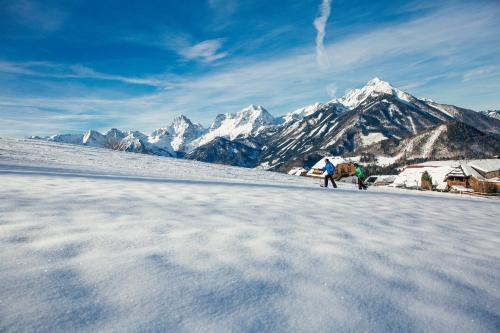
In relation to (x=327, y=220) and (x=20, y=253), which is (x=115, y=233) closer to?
(x=20, y=253)

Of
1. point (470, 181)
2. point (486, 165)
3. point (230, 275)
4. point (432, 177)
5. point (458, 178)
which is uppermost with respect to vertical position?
point (486, 165)

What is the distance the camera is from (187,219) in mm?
4418

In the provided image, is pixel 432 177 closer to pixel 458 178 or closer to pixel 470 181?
pixel 458 178

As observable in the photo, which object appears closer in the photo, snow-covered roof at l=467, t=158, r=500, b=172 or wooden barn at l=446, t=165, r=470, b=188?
wooden barn at l=446, t=165, r=470, b=188

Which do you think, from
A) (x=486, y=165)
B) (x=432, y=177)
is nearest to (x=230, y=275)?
(x=432, y=177)

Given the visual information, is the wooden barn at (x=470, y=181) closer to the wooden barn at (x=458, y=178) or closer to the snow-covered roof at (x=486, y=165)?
the wooden barn at (x=458, y=178)

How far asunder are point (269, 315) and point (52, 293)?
161 cm

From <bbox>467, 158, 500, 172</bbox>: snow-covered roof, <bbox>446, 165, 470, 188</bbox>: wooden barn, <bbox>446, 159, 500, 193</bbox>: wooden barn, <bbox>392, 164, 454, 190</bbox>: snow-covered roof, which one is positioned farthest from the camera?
<bbox>467, 158, 500, 172</bbox>: snow-covered roof

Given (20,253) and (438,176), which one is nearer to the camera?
(20,253)

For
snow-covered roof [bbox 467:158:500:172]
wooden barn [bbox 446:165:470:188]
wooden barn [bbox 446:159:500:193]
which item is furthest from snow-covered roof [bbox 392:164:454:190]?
snow-covered roof [bbox 467:158:500:172]

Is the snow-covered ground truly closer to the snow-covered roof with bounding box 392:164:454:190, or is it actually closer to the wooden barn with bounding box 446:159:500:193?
the snow-covered roof with bounding box 392:164:454:190

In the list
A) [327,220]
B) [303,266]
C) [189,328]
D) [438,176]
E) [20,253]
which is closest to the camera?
[189,328]

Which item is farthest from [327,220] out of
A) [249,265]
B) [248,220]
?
[249,265]

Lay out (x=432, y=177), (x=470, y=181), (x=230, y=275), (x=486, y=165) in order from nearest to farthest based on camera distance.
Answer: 1. (x=230, y=275)
2. (x=470, y=181)
3. (x=432, y=177)
4. (x=486, y=165)
